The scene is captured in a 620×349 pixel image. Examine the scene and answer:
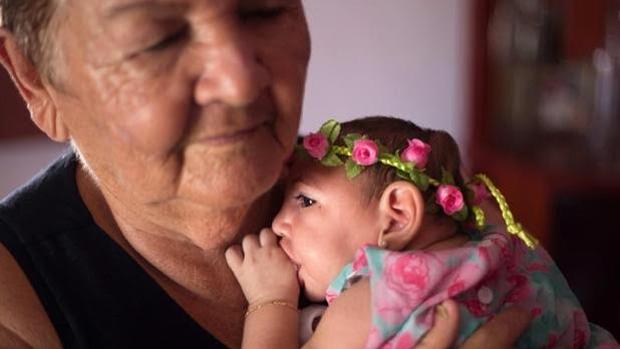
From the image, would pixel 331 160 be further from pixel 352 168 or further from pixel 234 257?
pixel 234 257

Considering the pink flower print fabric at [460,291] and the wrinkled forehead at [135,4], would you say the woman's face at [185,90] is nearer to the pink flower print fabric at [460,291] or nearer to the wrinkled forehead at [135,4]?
the wrinkled forehead at [135,4]

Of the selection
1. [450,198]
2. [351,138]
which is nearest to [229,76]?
[351,138]

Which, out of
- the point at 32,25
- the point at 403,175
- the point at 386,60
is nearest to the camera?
the point at 32,25

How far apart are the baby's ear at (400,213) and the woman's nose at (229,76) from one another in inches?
11.2

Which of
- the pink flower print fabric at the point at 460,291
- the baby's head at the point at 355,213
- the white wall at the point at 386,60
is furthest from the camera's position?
the white wall at the point at 386,60

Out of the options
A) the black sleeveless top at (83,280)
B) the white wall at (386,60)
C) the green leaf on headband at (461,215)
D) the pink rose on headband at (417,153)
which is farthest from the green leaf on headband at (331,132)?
the white wall at (386,60)

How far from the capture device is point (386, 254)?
1220 millimetres

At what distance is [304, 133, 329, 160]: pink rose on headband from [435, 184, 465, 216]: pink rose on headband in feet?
0.59

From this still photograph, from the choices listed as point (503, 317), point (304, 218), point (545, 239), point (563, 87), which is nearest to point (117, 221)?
point (304, 218)

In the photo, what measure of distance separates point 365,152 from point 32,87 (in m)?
0.49

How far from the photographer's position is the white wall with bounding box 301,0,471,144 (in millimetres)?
4262

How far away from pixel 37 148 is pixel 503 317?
9.70 feet

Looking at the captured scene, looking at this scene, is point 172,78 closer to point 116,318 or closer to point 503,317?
point 116,318

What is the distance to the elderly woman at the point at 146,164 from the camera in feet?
3.66
